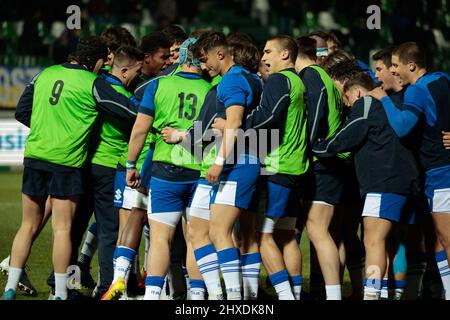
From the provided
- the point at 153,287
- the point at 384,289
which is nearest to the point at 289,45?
the point at 384,289

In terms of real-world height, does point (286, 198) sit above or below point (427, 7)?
below

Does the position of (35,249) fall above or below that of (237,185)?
below

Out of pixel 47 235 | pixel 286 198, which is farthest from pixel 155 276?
pixel 47 235

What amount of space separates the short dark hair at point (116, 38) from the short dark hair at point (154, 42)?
7.9 inches

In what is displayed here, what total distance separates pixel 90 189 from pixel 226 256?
1669mm

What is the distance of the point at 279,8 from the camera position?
84.9 feet

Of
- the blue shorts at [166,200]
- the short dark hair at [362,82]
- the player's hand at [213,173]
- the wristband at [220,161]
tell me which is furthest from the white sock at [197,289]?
the short dark hair at [362,82]

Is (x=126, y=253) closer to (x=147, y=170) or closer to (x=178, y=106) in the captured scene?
(x=147, y=170)

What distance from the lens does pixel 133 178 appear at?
7859mm

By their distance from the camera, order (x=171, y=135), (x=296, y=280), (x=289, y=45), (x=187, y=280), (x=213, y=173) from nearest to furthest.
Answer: (x=213, y=173) < (x=171, y=135) < (x=289, y=45) < (x=296, y=280) < (x=187, y=280)

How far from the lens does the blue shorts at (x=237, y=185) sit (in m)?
7.42

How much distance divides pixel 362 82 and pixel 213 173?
4.86 feet
